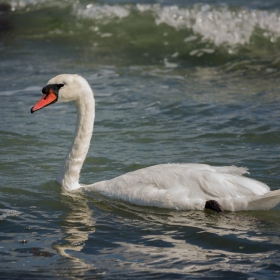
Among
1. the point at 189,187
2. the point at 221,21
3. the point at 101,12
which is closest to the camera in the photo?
the point at 189,187

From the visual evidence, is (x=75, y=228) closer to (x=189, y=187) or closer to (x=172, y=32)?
(x=189, y=187)

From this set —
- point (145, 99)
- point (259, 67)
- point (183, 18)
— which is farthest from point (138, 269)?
point (183, 18)

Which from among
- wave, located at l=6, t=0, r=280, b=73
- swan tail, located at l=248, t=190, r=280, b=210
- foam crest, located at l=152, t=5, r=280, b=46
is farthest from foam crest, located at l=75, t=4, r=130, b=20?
swan tail, located at l=248, t=190, r=280, b=210

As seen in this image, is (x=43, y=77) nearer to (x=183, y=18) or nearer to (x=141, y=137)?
(x=141, y=137)

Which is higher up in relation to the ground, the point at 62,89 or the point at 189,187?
the point at 62,89

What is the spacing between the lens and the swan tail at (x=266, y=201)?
22.4 feet

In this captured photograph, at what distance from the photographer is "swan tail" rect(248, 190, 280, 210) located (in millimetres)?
6820

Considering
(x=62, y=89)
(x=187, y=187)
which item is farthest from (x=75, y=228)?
(x=62, y=89)

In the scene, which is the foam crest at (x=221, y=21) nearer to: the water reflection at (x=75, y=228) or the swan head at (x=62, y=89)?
the swan head at (x=62, y=89)

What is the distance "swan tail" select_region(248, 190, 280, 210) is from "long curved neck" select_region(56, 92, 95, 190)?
211 cm

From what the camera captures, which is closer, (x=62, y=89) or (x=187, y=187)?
(x=187, y=187)

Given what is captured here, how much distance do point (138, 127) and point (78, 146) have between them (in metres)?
2.42

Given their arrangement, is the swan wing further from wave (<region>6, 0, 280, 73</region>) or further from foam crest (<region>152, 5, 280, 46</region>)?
foam crest (<region>152, 5, 280, 46</region>)

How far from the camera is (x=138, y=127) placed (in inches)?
409
